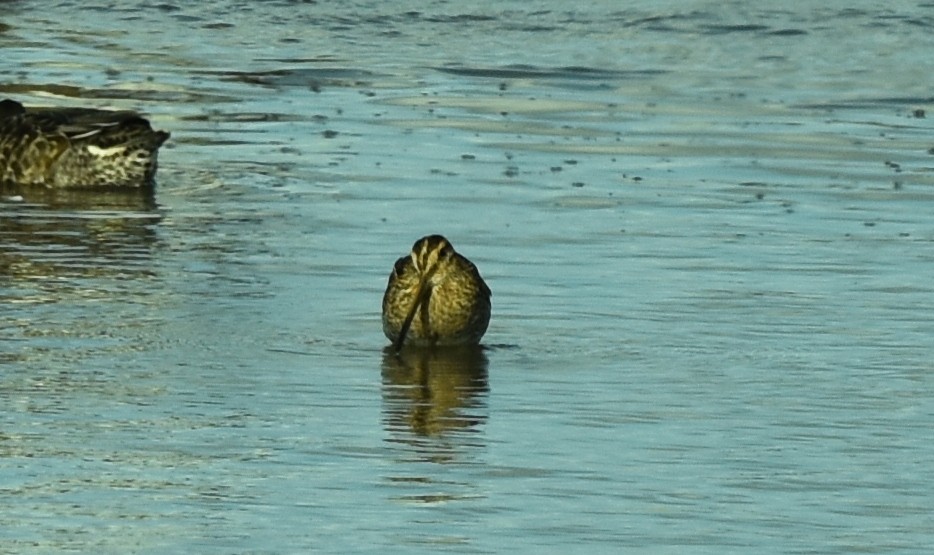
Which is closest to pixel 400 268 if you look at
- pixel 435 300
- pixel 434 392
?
pixel 435 300

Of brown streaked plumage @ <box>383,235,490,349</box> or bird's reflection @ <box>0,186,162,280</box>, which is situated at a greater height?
brown streaked plumage @ <box>383,235,490,349</box>

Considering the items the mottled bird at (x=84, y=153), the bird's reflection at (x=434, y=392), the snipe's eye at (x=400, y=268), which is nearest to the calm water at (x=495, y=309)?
the bird's reflection at (x=434, y=392)

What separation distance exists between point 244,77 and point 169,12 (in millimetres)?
5544

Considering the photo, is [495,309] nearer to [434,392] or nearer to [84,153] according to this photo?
[434,392]

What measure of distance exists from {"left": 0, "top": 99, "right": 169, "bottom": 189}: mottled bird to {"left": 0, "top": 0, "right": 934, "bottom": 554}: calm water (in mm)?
400

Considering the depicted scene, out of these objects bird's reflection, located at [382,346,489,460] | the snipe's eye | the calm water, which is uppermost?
the snipe's eye

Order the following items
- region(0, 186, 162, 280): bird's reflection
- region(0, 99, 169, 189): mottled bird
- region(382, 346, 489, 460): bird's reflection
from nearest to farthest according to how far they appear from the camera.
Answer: region(382, 346, 489, 460): bird's reflection
region(0, 186, 162, 280): bird's reflection
region(0, 99, 169, 189): mottled bird

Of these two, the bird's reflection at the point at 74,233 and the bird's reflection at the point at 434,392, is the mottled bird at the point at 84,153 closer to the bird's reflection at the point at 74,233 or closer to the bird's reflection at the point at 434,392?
the bird's reflection at the point at 74,233

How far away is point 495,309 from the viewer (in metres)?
12.4

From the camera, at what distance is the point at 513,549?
784cm

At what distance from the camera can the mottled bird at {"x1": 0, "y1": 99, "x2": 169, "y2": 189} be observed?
664 inches

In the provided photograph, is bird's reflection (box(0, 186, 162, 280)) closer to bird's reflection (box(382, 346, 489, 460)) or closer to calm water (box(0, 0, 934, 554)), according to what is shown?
calm water (box(0, 0, 934, 554))

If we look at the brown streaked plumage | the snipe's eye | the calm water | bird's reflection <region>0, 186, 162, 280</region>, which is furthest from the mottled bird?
the brown streaked plumage

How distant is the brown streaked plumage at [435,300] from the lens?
37.5ft
